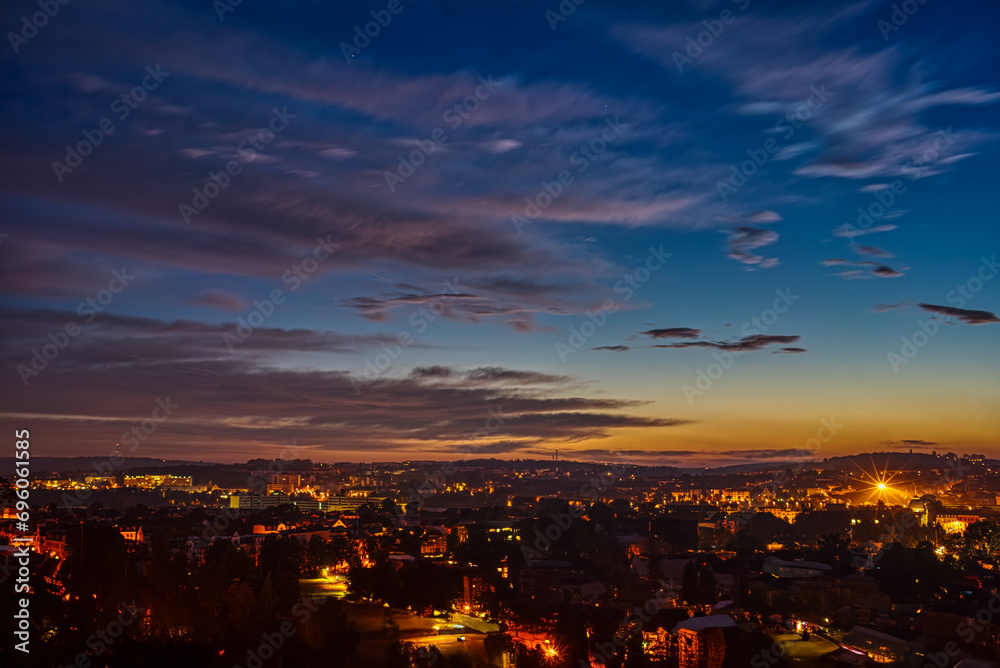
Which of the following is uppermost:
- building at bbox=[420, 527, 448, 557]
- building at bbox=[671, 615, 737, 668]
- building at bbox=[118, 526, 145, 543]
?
building at bbox=[118, 526, 145, 543]

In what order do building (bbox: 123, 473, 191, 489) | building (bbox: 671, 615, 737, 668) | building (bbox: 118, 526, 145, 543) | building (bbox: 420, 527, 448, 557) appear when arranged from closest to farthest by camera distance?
building (bbox: 671, 615, 737, 668)
building (bbox: 118, 526, 145, 543)
building (bbox: 420, 527, 448, 557)
building (bbox: 123, 473, 191, 489)

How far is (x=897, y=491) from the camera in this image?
121 m

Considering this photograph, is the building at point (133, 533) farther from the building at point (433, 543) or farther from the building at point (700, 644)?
the building at point (700, 644)

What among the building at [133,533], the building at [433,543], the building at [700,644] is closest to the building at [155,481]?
the building at [133,533]

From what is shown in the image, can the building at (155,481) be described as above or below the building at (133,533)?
below

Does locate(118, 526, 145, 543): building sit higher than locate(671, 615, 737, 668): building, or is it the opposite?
locate(118, 526, 145, 543): building

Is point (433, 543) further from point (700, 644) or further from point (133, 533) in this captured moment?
point (700, 644)

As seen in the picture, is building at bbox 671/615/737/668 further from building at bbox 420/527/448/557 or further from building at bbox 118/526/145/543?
building at bbox 118/526/145/543

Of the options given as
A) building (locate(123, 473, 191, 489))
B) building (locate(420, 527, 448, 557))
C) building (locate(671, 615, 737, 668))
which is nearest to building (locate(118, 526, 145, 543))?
building (locate(420, 527, 448, 557))

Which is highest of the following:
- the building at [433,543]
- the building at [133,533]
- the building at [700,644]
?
the building at [133,533]

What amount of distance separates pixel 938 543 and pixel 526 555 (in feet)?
102

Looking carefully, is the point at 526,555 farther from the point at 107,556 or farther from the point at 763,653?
the point at 763,653

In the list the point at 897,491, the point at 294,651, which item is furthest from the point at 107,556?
the point at 897,491

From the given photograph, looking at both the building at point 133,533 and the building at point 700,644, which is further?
the building at point 133,533
